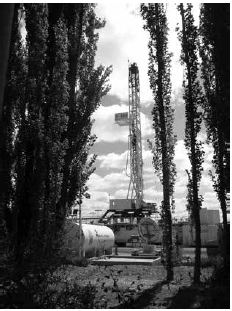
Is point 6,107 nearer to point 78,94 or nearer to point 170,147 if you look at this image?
point 78,94

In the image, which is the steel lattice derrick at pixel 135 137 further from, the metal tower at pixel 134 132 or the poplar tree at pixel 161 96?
the poplar tree at pixel 161 96

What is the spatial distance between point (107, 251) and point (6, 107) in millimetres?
16102

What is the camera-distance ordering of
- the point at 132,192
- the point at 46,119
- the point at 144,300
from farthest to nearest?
1. the point at 132,192
2. the point at 46,119
3. the point at 144,300

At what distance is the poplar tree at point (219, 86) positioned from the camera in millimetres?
9461

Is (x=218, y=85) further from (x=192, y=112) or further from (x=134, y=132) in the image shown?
(x=134, y=132)

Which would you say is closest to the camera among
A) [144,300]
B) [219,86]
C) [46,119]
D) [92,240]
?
[144,300]

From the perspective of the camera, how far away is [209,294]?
8188mm

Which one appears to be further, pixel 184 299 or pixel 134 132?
pixel 134 132

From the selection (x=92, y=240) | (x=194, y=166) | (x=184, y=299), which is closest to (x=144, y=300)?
(x=184, y=299)

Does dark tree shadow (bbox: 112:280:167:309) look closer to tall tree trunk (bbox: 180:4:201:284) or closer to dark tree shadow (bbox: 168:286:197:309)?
dark tree shadow (bbox: 168:286:197:309)

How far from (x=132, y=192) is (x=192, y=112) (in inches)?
1748

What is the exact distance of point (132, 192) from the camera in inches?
2205

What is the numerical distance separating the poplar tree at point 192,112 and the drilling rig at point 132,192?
31222mm

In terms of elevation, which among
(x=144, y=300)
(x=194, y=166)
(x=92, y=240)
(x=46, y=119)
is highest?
(x=46, y=119)
